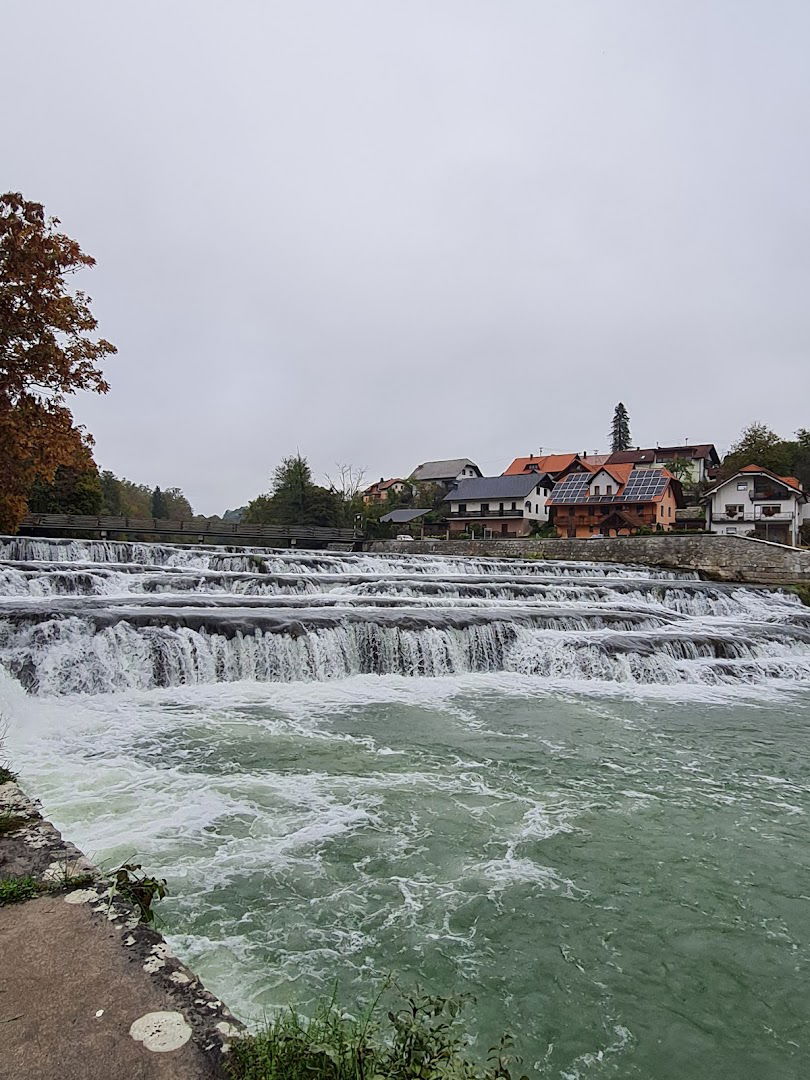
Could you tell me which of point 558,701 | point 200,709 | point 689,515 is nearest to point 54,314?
point 200,709

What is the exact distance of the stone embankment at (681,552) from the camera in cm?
2978

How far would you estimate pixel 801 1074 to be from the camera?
10.9 feet

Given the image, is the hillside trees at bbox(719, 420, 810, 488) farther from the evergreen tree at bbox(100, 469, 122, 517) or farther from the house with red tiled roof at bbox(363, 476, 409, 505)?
the evergreen tree at bbox(100, 469, 122, 517)

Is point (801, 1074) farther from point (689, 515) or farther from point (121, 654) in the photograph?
point (689, 515)

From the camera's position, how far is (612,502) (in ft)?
171

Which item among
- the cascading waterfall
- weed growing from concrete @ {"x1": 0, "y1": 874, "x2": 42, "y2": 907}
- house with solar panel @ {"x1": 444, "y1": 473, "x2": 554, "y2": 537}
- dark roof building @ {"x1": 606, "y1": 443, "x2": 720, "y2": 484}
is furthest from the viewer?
dark roof building @ {"x1": 606, "y1": 443, "x2": 720, "y2": 484}

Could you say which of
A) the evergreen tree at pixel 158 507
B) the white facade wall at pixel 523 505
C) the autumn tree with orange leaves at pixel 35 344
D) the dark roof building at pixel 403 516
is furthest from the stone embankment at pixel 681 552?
the evergreen tree at pixel 158 507

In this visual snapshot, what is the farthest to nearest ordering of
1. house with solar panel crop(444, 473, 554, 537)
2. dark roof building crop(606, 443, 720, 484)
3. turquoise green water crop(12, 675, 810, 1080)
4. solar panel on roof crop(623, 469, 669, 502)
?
dark roof building crop(606, 443, 720, 484)
house with solar panel crop(444, 473, 554, 537)
solar panel on roof crop(623, 469, 669, 502)
turquoise green water crop(12, 675, 810, 1080)

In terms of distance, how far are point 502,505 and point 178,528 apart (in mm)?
29450

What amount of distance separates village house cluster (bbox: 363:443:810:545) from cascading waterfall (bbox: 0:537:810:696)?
28.8m

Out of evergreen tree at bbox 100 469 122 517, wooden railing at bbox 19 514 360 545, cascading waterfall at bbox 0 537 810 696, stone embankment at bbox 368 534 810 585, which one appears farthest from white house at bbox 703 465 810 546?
evergreen tree at bbox 100 469 122 517

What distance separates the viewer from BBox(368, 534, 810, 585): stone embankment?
2978 cm

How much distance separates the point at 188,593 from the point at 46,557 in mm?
10752

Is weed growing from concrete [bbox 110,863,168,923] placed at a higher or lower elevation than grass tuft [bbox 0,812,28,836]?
lower
